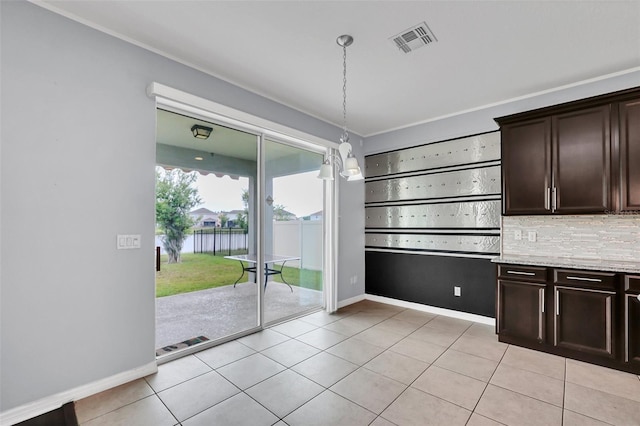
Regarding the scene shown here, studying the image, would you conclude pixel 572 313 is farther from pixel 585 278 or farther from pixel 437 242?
pixel 437 242

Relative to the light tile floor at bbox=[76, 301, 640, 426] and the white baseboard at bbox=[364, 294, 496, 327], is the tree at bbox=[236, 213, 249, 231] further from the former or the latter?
the white baseboard at bbox=[364, 294, 496, 327]

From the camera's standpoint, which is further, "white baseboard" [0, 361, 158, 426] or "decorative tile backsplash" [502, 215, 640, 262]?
"decorative tile backsplash" [502, 215, 640, 262]

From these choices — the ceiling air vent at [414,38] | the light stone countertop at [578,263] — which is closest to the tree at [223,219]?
the ceiling air vent at [414,38]

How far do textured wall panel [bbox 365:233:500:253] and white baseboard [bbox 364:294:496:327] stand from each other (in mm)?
864

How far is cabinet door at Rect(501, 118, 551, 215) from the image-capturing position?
10.4 feet

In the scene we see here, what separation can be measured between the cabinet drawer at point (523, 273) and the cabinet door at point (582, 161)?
675 millimetres

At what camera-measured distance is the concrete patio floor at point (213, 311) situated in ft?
9.68

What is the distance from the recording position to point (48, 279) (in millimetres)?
2100

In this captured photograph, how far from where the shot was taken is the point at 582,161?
296cm

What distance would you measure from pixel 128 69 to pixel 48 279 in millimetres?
1787

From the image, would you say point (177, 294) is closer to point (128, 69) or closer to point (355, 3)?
point (128, 69)

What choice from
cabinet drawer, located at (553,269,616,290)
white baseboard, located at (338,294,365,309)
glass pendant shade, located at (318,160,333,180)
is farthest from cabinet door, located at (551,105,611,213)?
white baseboard, located at (338,294,365,309)

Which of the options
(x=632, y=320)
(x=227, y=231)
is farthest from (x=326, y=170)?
(x=632, y=320)

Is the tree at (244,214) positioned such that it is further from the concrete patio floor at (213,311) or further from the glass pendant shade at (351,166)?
the glass pendant shade at (351,166)
